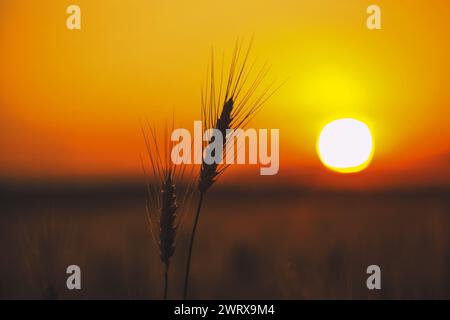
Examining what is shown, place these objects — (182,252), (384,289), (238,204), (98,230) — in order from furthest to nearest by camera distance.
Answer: (238,204)
(98,230)
(182,252)
(384,289)

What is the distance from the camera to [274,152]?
2918 mm

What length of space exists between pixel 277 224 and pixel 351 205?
59cm

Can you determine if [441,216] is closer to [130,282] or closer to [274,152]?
[274,152]

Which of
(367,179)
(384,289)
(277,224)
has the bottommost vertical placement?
(384,289)

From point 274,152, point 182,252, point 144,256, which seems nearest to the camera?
point 274,152

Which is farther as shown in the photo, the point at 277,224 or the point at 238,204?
the point at 238,204

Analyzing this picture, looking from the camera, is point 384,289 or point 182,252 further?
point 182,252

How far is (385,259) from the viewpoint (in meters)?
3.00

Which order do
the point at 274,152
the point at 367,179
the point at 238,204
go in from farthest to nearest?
the point at 238,204
the point at 367,179
the point at 274,152

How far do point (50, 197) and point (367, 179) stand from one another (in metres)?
2.70

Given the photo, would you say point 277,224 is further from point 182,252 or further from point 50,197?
point 50,197

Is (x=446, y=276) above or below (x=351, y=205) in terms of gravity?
below

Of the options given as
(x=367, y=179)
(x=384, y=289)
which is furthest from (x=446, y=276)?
(x=367, y=179)

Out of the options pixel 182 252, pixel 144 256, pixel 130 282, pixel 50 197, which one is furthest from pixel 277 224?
pixel 50 197
